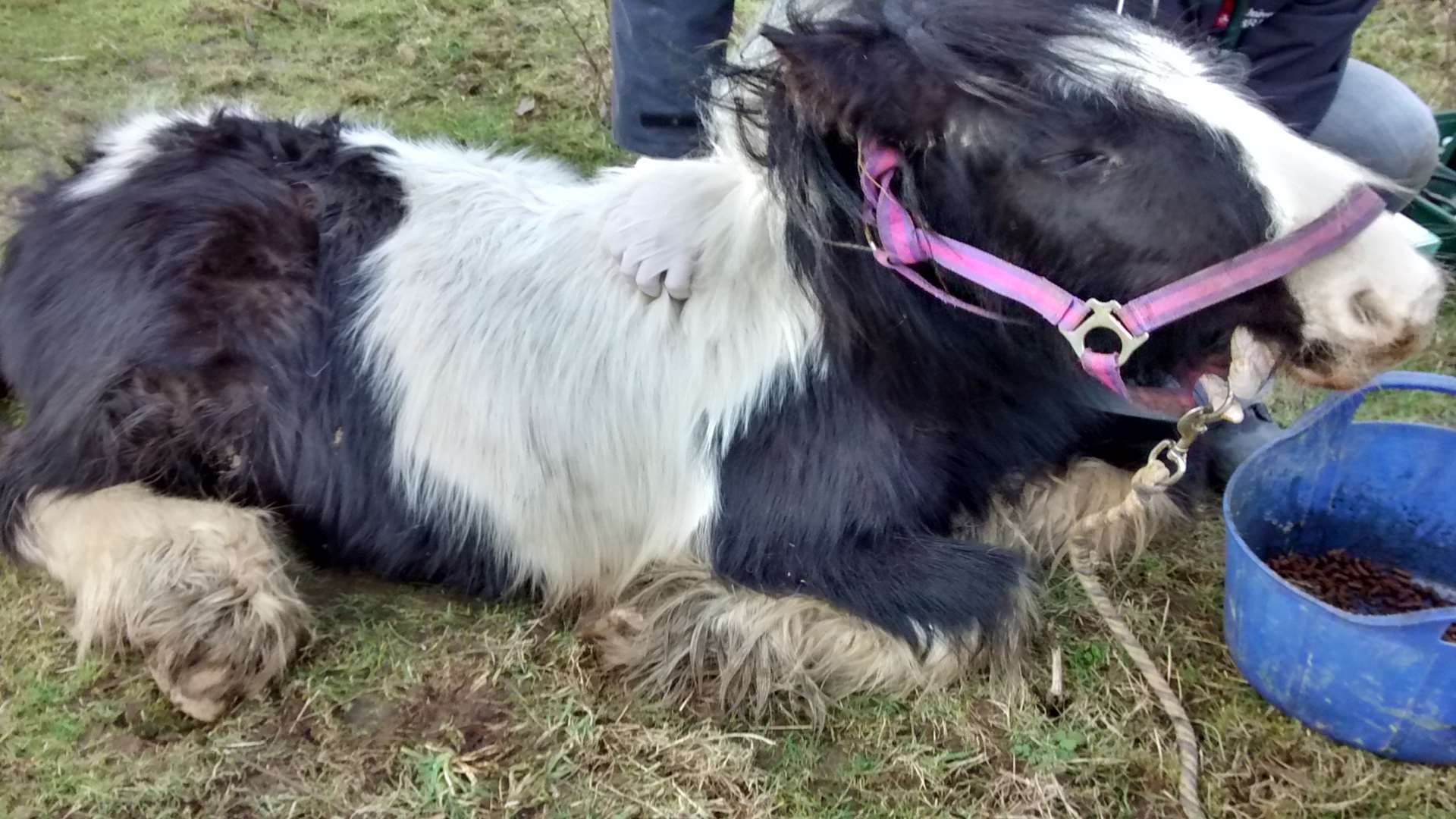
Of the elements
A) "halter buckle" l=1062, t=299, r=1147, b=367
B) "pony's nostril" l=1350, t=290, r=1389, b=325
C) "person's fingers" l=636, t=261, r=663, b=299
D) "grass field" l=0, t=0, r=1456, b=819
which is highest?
"pony's nostril" l=1350, t=290, r=1389, b=325

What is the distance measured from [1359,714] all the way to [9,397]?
2583mm

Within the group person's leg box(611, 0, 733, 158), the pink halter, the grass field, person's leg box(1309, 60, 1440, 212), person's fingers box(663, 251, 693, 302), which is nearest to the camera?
the pink halter

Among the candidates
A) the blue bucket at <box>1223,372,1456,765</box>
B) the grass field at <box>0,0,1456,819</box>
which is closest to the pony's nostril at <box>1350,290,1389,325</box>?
the blue bucket at <box>1223,372,1456,765</box>

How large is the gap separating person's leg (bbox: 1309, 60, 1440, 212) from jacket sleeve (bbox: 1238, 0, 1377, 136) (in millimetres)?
188

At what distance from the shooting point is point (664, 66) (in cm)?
221

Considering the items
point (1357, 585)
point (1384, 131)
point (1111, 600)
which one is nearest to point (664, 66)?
point (1111, 600)

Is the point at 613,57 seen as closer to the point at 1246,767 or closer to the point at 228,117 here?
the point at 228,117

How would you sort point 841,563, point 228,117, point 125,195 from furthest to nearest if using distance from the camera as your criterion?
point 228,117 < point 125,195 < point 841,563

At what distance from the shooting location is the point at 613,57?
2.39m

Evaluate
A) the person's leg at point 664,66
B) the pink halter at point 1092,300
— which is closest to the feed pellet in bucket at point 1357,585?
the pink halter at point 1092,300

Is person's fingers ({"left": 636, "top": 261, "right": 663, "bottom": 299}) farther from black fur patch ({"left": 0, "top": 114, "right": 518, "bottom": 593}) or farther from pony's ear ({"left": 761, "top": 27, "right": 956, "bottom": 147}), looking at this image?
black fur patch ({"left": 0, "top": 114, "right": 518, "bottom": 593})

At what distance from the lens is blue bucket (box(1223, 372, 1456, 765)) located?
1.60 meters

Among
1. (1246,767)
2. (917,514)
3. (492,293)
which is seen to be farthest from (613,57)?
(1246,767)

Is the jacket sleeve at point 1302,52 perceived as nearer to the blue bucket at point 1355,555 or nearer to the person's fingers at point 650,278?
the blue bucket at point 1355,555
